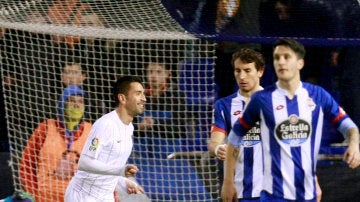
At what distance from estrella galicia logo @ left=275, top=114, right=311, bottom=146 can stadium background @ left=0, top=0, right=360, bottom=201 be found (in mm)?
2307

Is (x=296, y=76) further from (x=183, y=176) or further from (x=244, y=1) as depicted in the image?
(x=183, y=176)

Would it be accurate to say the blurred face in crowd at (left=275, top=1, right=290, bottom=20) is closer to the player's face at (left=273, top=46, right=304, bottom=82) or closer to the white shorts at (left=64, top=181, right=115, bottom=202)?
the white shorts at (left=64, top=181, right=115, bottom=202)

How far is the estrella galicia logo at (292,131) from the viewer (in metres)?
6.45

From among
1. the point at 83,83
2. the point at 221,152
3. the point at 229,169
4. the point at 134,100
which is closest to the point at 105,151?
the point at 134,100

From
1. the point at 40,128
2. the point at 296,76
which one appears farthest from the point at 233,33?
the point at 296,76

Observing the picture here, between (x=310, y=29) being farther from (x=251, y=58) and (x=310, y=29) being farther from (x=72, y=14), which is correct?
(x=72, y=14)

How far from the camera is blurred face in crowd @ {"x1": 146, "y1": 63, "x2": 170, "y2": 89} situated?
956 centimetres

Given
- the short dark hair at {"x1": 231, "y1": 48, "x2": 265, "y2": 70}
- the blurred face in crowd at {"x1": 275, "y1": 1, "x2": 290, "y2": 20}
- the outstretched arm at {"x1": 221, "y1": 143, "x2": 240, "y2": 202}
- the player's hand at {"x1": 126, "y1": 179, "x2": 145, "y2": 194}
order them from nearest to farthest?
1. the outstretched arm at {"x1": 221, "y1": 143, "x2": 240, "y2": 202}
2. the player's hand at {"x1": 126, "y1": 179, "x2": 145, "y2": 194}
3. the short dark hair at {"x1": 231, "y1": 48, "x2": 265, "y2": 70}
4. the blurred face in crowd at {"x1": 275, "y1": 1, "x2": 290, "y2": 20}

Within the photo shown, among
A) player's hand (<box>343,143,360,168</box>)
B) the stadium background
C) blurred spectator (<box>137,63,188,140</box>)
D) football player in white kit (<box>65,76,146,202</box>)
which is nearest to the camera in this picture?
player's hand (<box>343,143,360,168</box>)

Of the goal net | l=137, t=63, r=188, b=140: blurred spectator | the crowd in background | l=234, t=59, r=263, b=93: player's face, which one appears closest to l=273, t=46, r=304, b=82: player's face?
l=234, t=59, r=263, b=93: player's face

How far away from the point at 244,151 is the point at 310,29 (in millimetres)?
1487

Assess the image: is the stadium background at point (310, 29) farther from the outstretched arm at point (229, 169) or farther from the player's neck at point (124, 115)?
the outstretched arm at point (229, 169)

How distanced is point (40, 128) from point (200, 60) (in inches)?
58.3

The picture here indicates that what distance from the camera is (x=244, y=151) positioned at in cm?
775
